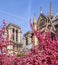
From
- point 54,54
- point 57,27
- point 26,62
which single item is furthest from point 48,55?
point 57,27

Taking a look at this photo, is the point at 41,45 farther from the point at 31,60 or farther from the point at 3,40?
the point at 3,40

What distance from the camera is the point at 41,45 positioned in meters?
15.9

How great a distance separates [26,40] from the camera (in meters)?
86.1

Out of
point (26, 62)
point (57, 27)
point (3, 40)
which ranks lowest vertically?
point (26, 62)

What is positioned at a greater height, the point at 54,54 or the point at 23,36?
the point at 23,36

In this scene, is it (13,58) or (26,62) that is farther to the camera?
(13,58)

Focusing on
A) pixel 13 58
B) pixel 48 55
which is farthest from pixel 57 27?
pixel 48 55

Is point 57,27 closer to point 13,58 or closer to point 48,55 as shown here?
point 13,58

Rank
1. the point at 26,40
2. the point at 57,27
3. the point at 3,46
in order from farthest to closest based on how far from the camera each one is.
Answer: the point at 26,40, the point at 57,27, the point at 3,46

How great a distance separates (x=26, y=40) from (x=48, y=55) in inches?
2789

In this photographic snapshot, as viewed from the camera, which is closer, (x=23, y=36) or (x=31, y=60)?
(x=31, y=60)

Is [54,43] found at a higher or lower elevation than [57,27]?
lower

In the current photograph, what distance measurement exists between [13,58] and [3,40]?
1267 mm

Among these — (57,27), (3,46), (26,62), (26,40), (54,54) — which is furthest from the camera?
(26,40)
